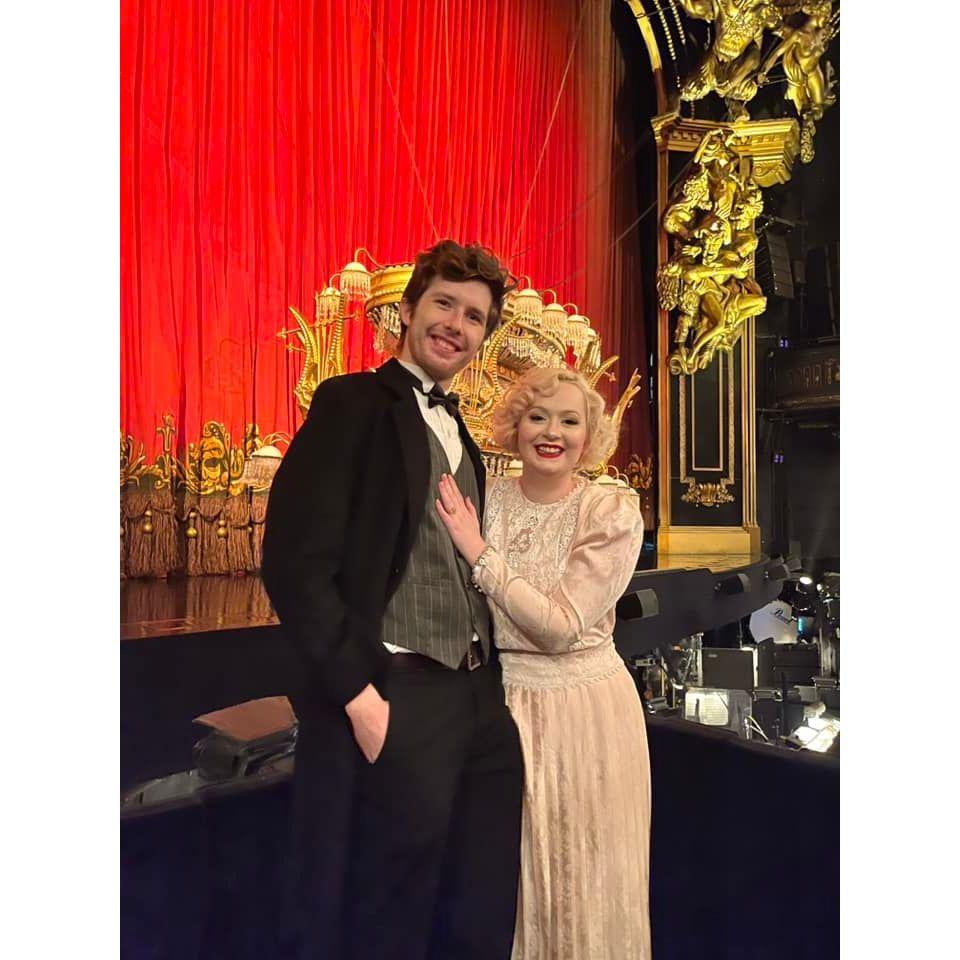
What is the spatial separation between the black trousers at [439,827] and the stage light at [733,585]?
73cm

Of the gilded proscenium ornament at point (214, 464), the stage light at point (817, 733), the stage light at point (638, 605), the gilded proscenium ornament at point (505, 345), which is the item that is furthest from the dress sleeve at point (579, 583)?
the stage light at point (817, 733)

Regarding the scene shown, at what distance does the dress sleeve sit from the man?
0.28ft

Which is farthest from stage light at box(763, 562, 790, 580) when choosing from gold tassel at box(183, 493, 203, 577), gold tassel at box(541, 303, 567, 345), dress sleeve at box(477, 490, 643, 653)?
gold tassel at box(183, 493, 203, 577)

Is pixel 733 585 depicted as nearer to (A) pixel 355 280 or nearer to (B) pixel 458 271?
(B) pixel 458 271

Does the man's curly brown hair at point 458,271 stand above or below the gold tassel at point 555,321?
above

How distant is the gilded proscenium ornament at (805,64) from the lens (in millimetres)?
2598

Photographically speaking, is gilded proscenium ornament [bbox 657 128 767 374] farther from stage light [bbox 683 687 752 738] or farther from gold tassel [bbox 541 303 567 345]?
stage light [bbox 683 687 752 738]

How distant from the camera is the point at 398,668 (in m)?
2.08

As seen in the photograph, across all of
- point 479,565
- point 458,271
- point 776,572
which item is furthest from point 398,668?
point 776,572

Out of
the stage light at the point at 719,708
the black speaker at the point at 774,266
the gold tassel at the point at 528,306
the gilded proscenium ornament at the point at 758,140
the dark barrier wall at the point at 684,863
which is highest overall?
the gilded proscenium ornament at the point at 758,140

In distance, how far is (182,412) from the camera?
2236 millimetres

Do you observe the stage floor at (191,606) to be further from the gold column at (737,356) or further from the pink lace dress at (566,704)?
the gold column at (737,356)
